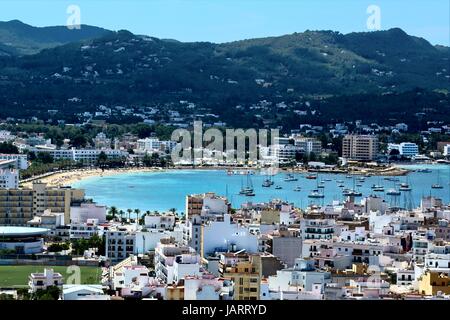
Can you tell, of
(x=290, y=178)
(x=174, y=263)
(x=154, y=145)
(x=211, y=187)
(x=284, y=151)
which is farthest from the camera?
(x=154, y=145)

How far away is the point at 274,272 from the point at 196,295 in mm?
2088

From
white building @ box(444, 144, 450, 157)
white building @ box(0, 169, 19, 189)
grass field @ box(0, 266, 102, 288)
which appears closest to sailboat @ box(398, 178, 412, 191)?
white building @ box(444, 144, 450, 157)

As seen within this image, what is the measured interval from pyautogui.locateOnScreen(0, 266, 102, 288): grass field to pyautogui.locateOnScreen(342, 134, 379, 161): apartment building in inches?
662

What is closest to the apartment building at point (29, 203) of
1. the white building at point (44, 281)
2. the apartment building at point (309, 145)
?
the white building at point (44, 281)

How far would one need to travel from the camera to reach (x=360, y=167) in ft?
72.1

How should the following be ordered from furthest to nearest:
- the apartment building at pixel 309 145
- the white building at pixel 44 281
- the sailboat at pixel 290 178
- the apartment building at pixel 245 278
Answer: the apartment building at pixel 309 145, the sailboat at pixel 290 178, the white building at pixel 44 281, the apartment building at pixel 245 278

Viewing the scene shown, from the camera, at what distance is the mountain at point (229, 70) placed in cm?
3441

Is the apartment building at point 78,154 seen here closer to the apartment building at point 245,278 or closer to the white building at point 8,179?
the white building at point 8,179

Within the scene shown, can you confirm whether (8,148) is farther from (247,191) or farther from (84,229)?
(84,229)

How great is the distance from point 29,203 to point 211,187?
7.09 metres

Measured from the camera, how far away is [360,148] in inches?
946

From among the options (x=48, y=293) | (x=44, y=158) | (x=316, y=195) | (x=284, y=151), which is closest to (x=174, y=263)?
(x=48, y=293)

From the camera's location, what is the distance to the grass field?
612 cm

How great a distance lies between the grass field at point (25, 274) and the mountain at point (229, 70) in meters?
25.4
